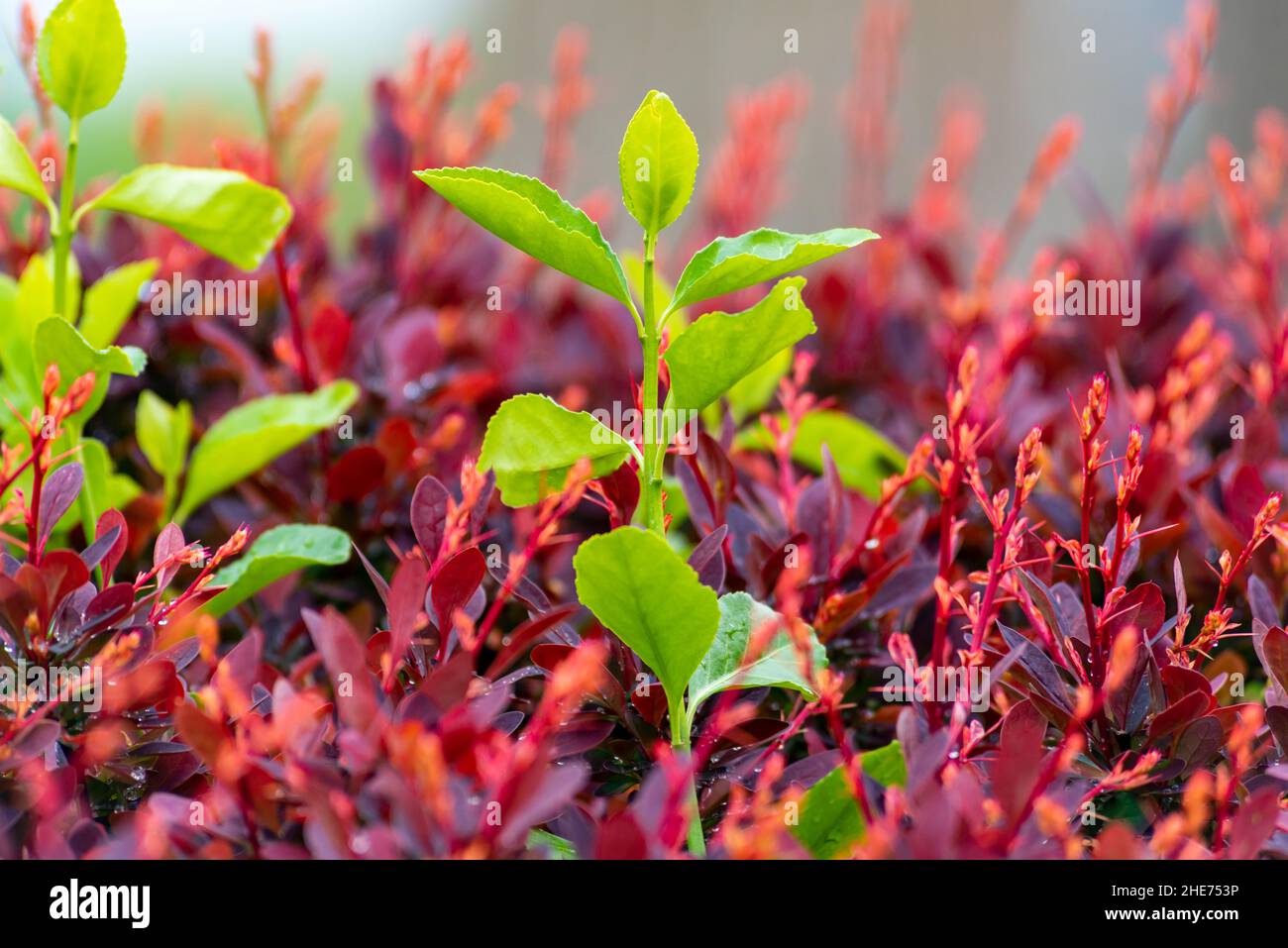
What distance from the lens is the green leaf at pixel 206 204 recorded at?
1038 mm

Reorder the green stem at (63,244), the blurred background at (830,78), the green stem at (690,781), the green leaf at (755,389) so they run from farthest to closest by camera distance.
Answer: the blurred background at (830,78) → the green leaf at (755,389) → the green stem at (63,244) → the green stem at (690,781)

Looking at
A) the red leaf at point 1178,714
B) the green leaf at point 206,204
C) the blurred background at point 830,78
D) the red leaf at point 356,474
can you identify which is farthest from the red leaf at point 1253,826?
the blurred background at point 830,78

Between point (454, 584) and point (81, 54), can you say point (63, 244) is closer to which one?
point (81, 54)

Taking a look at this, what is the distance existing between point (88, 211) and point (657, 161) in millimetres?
551

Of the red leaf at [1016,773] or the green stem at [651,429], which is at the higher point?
the green stem at [651,429]

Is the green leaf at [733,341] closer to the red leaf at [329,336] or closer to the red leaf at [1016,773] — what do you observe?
the red leaf at [1016,773]

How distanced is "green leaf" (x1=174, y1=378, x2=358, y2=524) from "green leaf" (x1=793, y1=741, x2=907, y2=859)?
60 centimetres

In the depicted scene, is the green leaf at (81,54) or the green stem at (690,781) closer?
the green stem at (690,781)

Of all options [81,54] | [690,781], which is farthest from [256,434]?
[690,781]

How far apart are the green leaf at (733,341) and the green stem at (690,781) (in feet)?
0.77

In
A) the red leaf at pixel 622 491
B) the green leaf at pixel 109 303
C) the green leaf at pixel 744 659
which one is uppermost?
the green leaf at pixel 109 303

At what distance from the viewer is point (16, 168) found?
0.97 meters

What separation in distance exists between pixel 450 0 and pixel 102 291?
24.7ft

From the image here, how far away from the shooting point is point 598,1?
7.23 meters
